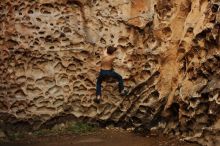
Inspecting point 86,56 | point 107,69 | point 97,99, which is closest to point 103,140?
point 97,99

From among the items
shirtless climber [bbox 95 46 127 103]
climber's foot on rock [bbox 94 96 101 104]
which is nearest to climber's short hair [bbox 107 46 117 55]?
shirtless climber [bbox 95 46 127 103]

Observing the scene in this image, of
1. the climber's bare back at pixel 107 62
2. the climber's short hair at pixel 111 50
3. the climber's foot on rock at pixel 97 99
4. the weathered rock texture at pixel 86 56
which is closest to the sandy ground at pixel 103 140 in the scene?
the weathered rock texture at pixel 86 56

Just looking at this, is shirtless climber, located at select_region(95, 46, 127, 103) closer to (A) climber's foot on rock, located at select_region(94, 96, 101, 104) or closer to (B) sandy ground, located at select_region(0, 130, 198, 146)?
(A) climber's foot on rock, located at select_region(94, 96, 101, 104)

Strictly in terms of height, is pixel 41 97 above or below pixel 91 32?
below

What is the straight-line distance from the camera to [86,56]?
8.80 metres

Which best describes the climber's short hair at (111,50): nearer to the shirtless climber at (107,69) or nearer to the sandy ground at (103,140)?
the shirtless climber at (107,69)

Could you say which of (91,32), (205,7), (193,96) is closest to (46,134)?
(91,32)

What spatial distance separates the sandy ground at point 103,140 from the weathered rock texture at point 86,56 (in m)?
0.28

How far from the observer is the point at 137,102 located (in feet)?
29.0

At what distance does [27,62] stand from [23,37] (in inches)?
15.8

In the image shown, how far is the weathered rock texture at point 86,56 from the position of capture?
A: 8.66 m

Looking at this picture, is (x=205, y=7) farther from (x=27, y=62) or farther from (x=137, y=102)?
(x=27, y=62)

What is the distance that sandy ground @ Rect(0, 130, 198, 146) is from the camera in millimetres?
8336

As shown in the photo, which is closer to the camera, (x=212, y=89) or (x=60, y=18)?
(x=212, y=89)
